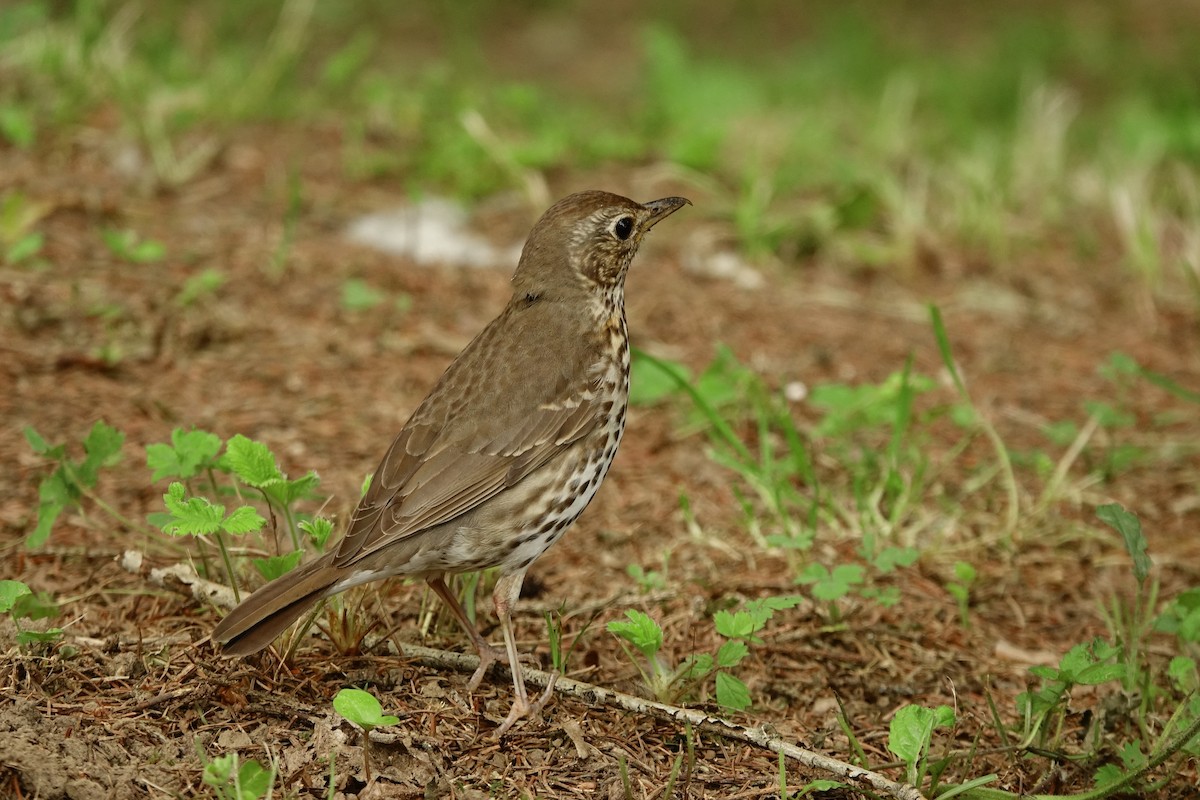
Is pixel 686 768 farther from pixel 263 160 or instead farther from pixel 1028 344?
pixel 263 160

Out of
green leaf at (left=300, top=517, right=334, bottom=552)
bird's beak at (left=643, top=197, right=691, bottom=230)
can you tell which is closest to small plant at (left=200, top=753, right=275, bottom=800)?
green leaf at (left=300, top=517, right=334, bottom=552)

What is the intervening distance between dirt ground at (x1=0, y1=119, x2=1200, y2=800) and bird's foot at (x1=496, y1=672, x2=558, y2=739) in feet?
0.11

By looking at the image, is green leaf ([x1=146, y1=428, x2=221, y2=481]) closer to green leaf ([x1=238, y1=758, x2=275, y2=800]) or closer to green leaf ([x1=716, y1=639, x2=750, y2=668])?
green leaf ([x1=238, y1=758, x2=275, y2=800])

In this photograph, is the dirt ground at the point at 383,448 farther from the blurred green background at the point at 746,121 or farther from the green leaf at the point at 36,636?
the blurred green background at the point at 746,121

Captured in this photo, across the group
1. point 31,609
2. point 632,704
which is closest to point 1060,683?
point 632,704

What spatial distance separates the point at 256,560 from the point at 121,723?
60 centimetres

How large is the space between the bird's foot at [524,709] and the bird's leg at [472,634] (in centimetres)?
16

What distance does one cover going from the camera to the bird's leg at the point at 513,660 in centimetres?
329

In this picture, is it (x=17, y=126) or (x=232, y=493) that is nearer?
(x=232, y=493)

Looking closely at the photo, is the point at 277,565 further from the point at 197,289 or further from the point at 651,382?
the point at 197,289

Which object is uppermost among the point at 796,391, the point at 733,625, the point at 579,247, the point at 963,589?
the point at 579,247

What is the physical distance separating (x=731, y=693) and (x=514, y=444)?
0.89 metres

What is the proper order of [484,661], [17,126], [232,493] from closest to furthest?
[484,661]
[232,493]
[17,126]

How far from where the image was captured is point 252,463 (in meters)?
3.36
